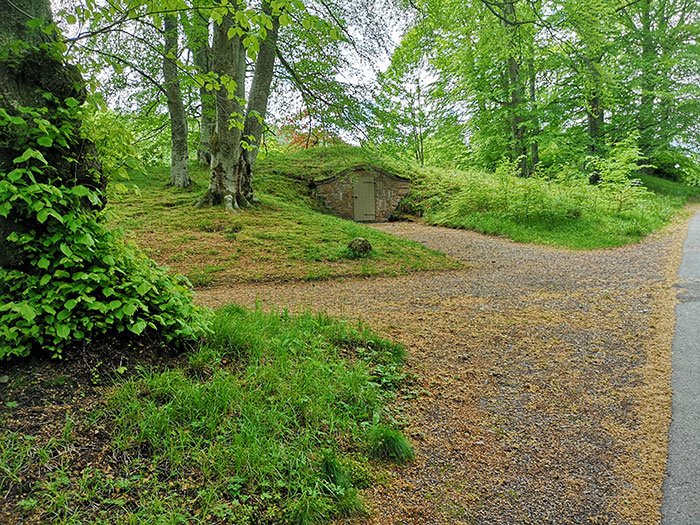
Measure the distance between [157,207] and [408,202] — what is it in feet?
32.6

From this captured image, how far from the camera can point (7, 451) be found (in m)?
1.71

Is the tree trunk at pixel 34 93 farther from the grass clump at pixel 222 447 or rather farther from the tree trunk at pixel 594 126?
the tree trunk at pixel 594 126

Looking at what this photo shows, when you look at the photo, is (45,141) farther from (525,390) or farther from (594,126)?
(594,126)

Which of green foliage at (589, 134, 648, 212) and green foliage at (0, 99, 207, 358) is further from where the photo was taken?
green foliage at (589, 134, 648, 212)

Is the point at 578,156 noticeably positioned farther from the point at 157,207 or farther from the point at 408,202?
the point at 157,207

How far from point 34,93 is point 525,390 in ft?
13.0

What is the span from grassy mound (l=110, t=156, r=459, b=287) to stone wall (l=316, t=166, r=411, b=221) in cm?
524

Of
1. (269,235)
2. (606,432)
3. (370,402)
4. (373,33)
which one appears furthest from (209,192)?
(606,432)

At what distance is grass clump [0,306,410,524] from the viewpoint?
1.69 metres

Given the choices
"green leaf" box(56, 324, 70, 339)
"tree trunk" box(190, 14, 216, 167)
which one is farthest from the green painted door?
"green leaf" box(56, 324, 70, 339)

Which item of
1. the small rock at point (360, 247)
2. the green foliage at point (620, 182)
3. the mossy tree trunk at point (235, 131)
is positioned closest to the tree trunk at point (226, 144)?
the mossy tree trunk at point (235, 131)

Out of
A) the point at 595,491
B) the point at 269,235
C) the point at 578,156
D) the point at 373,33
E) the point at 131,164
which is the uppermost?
the point at 373,33

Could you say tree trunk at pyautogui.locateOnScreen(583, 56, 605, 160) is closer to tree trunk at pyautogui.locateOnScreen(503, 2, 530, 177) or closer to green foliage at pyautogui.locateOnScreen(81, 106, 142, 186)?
tree trunk at pyautogui.locateOnScreen(503, 2, 530, 177)

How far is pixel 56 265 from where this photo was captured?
2.25m
